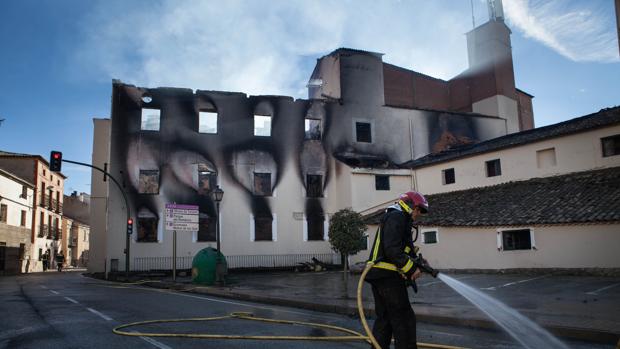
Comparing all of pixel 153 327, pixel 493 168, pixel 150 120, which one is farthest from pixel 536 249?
pixel 150 120

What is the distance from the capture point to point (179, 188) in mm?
30312

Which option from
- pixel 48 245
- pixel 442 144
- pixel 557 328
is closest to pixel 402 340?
pixel 557 328

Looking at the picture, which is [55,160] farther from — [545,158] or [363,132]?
[545,158]

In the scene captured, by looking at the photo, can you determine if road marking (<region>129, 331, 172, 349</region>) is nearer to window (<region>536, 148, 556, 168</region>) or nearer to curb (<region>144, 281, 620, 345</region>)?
curb (<region>144, 281, 620, 345</region>)

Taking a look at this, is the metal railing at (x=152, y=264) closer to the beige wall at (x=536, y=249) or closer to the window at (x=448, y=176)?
the beige wall at (x=536, y=249)

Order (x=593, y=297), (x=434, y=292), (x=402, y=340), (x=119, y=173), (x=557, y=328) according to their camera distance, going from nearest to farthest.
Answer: (x=402, y=340)
(x=557, y=328)
(x=593, y=297)
(x=434, y=292)
(x=119, y=173)

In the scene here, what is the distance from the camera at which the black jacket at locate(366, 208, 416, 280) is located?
4.84 meters

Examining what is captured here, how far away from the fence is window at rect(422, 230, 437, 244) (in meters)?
8.17

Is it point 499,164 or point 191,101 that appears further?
point 191,101

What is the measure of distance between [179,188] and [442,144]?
19.6 m

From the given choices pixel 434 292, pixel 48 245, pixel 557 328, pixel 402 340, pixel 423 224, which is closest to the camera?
pixel 402 340

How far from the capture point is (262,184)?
31.7 m

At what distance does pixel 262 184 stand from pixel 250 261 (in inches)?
200

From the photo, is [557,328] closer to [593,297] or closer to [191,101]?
[593,297]
